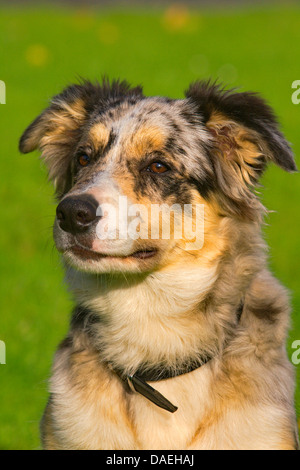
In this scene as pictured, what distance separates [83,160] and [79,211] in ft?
2.80

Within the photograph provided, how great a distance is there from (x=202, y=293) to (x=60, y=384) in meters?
1.03

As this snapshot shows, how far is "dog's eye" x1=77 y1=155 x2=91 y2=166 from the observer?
15.9ft

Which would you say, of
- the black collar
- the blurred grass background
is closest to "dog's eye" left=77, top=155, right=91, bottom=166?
the blurred grass background

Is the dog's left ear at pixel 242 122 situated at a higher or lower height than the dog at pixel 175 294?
higher

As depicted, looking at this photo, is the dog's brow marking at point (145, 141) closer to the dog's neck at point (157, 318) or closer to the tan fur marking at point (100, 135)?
the tan fur marking at point (100, 135)

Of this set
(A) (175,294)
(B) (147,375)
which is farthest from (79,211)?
(B) (147,375)

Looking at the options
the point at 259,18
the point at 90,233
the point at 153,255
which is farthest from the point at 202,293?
the point at 259,18

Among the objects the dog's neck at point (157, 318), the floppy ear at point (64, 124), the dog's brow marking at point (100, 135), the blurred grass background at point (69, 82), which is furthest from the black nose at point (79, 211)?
the floppy ear at point (64, 124)

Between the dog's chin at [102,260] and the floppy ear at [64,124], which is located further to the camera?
the floppy ear at [64,124]

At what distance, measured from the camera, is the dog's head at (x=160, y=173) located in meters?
4.24

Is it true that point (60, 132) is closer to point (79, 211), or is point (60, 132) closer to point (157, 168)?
point (157, 168)

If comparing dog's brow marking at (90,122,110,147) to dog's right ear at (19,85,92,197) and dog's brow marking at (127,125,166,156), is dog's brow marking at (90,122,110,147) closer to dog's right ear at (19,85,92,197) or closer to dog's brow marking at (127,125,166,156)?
dog's brow marking at (127,125,166,156)

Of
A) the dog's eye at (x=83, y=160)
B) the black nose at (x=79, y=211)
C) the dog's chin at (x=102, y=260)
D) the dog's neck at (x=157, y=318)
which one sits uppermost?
the dog's eye at (x=83, y=160)

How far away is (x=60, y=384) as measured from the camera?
15.3 feet
